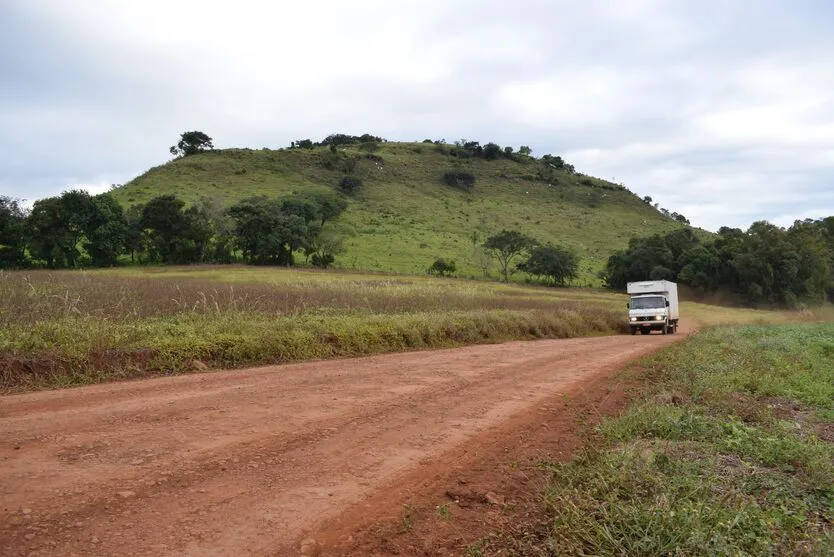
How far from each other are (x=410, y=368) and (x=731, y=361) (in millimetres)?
7001

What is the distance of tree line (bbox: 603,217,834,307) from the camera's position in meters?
62.7

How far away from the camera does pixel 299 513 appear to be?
4539 mm

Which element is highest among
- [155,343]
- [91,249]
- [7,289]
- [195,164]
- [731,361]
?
[195,164]

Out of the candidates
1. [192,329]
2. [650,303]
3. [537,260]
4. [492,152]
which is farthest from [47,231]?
[492,152]

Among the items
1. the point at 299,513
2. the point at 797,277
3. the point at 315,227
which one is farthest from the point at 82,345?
the point at 797,277

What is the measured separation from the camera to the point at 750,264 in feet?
205

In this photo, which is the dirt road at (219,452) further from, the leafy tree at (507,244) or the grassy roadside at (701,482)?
the leafy tree at (507,244)

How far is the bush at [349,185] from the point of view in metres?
97.1

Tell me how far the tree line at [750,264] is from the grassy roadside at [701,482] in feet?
201

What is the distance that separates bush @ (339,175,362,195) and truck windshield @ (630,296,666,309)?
69813 millimetres

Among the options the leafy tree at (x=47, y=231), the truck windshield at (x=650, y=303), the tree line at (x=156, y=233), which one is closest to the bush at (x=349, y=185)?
the tree line at (x=156, y=233)

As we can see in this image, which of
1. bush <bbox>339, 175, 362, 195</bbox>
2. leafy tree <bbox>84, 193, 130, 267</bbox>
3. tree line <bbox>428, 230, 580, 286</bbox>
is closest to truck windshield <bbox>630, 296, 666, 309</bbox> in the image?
tree line <bbox>428, 230, 580, 286</bbox>

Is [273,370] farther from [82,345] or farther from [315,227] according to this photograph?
[315,227]

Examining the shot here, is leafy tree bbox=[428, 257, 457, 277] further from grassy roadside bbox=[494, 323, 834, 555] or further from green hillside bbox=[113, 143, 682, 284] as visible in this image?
grassy roadside bbox=[494, 323, 834, 555]
